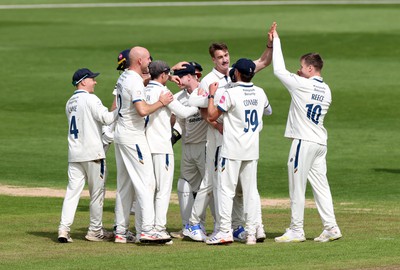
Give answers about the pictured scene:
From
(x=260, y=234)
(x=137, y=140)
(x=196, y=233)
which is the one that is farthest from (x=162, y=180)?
(x=260, y=234)

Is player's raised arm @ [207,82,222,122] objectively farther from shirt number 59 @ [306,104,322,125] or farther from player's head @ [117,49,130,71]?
player's head @ [117,49,130,71]

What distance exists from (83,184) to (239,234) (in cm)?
213

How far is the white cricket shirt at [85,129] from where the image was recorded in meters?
14.4

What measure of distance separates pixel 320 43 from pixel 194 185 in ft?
92.5

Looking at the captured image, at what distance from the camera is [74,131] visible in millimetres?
14461

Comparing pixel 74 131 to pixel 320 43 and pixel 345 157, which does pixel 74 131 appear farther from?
pixel 320 43

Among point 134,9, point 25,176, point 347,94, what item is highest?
point 134,9

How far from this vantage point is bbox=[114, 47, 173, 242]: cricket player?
13977mm

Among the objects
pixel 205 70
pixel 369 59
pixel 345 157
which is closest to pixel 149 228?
pixel 345 157

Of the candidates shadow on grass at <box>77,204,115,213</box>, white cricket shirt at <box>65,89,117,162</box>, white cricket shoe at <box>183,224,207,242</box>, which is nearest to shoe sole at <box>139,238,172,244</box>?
white cricket shoe at <box>183,224,207,242</box>

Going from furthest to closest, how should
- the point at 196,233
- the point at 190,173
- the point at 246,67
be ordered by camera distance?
1. the point at 190,173
2. the point at 196,233
3. the point at 246,67

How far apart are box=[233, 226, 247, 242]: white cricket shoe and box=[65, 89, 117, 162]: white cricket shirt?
2026 mm

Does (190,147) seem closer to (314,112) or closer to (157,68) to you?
(157,68)

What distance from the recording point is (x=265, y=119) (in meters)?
30.2
